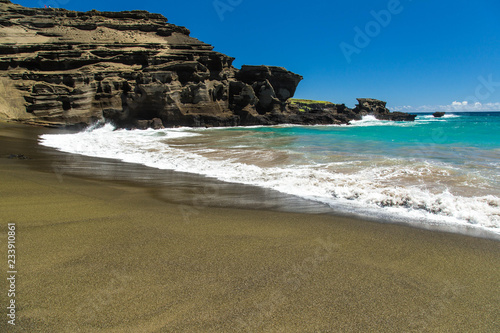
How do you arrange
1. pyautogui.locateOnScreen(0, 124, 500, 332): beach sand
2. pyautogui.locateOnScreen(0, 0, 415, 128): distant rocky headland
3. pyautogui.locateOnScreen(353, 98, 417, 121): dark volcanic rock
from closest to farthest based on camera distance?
pyautogui.locateOnScreen(0, 124, 500, 332): beach sand → pyautogui.locateOnScreen(0, 0, 415, 128): distant rocky headland → pyautogui.locateOnScreen(353, 98, 417, 121): dark volcanic rock

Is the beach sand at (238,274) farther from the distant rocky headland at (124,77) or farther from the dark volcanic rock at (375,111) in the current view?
the dark volcanic rock at (375,111)

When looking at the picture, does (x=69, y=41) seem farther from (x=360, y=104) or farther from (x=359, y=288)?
(x=360, y=104)

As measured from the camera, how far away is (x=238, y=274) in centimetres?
273

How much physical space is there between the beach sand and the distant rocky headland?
3149cm

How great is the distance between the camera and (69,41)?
39.5 metres

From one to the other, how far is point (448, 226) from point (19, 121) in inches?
1398

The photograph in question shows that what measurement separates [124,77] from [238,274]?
3809 centimetres

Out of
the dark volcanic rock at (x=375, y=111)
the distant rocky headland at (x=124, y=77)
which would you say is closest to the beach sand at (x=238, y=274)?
the distant rocky headland at (x=124, y=77)

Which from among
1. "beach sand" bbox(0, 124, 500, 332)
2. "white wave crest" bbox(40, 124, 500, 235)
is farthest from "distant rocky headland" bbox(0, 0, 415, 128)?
"beach sand" bbox(0, 124, 500, 332)

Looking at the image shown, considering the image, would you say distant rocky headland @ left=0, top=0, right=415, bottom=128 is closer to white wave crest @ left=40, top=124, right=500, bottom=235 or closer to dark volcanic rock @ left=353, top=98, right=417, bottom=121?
white wave crest @ left=40, top=124, right=500, bottom=235

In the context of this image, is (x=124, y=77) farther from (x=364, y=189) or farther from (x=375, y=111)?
(x=375, y=111)

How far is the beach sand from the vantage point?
83.6 inches

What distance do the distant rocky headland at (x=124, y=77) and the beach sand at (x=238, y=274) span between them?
3149 centimetres

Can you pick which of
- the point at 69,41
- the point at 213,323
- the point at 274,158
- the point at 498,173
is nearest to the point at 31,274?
the point at 213,323
